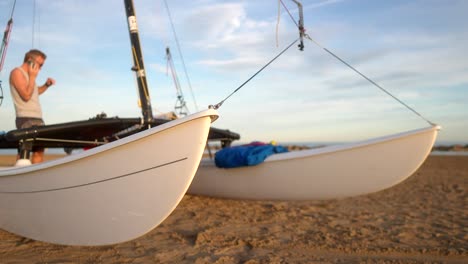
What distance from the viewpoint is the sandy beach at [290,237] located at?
2.94 metres

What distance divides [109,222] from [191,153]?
96cm

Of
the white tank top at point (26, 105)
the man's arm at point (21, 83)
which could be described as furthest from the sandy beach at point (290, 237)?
the man's arm at point (21, 83)

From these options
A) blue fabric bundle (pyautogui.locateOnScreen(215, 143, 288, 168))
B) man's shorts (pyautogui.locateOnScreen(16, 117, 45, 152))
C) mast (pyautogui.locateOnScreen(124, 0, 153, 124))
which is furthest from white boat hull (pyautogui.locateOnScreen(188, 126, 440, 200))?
man's shorts (pyautogui.locateOnScreen(16, 117, 45, 152))

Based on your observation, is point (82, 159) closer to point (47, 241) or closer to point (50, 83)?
point (47, 241)

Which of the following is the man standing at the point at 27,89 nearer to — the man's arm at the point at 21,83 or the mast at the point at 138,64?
the man's arm at the point at 21,83

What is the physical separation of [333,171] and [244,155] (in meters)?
1.29

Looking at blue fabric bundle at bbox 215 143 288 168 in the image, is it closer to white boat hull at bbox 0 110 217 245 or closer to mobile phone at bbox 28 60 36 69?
white boat hull at bbox 0 110 217 245

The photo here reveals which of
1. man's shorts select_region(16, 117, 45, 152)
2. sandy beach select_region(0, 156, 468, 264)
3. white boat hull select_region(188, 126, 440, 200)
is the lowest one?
sandy beach select_region(0, 156, 468, 264)

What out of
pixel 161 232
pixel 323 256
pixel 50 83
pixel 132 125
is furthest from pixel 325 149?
pixel 50 83

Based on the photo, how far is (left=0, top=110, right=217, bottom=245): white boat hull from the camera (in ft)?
8.67

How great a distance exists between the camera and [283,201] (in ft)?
17.5

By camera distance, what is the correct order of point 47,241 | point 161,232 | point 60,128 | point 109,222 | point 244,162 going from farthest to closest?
point 244,162 < point 60,128 < point 161,232 < point 47,241 < point 109,222

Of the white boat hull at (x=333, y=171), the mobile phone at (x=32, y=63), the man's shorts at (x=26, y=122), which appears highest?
the mobile phone at (x=32, y=63)

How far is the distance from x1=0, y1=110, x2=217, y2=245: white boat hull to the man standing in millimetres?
1316
